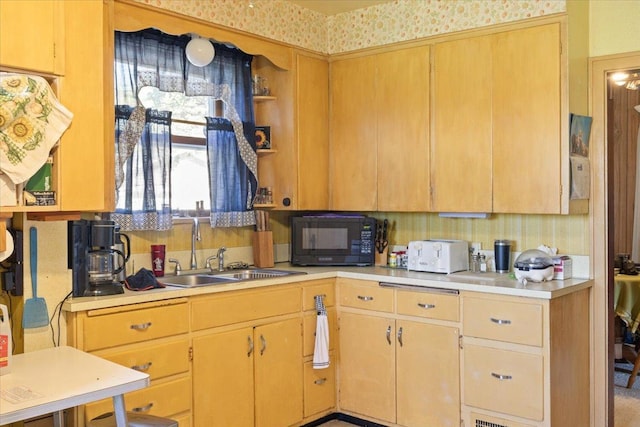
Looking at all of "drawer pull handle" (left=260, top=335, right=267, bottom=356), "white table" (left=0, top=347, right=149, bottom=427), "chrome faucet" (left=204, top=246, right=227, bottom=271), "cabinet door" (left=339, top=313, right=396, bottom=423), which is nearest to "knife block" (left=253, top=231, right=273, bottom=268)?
"chrome faucet" (left=204, top=246, right=227, bottom=271)

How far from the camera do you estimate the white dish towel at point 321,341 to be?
3.79 meters

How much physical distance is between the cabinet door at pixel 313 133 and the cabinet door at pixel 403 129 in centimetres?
39

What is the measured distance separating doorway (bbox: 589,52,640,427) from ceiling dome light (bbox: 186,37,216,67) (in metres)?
2.24

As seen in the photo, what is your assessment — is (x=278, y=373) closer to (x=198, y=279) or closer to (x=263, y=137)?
(x=198, y=279)

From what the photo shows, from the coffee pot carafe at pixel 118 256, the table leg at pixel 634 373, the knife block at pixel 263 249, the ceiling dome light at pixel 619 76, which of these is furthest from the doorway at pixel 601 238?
the coffee pot carafe at pixel 118 256

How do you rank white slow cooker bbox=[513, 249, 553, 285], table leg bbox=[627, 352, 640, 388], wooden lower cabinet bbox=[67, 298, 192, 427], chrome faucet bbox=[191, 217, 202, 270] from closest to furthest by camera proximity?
wooden lower cabinet bbox=[67, 298, 192, 427] → white slow cooker bbox=[513, 249, 553, 285] → chrome faucet bbox=[191, 217, 202, 270] → table leg bbox=[627, 352, 640, 388]

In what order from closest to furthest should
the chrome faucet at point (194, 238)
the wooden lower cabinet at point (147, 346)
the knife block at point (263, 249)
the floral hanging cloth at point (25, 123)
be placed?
the floral hanging cloth at point (25, 123)
the wooden lower cabinet at point (147, 346)
the chrome faucet at point (194, 238)
the knife block at point (263, 249)

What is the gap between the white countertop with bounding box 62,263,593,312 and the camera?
9.50 feet

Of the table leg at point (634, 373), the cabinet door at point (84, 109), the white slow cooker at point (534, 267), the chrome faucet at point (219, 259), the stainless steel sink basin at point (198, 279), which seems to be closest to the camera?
the cabinet door at point (84, 109)

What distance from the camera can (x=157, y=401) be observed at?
3.02 m

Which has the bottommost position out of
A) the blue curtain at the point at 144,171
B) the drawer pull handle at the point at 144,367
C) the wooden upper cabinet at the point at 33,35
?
the drawer pull handle at the point at 144,367

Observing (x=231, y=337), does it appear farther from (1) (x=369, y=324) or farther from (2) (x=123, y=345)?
(1) (x=369, y=324)

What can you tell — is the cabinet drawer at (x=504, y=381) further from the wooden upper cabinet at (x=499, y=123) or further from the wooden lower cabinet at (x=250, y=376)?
the wooden lower cabinet at (x=250, y=376)

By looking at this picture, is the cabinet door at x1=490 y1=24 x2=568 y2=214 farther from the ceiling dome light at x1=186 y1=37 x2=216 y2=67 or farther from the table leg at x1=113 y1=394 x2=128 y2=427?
the table leg at x1=113 y1=394 x2=128 y2=427
